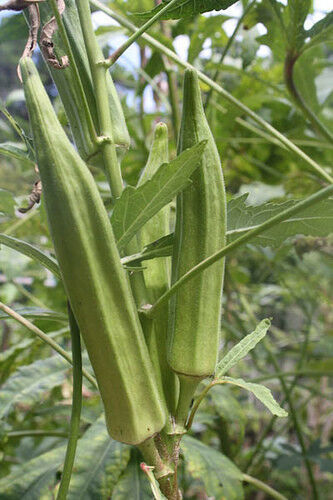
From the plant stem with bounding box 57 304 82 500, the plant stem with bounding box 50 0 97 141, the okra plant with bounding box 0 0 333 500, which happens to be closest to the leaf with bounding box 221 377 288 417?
the okra plant with bounding box 0 0 333 500

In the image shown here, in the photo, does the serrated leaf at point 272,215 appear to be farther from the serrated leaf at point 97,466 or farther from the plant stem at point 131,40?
the serrated leaf at point 97,466

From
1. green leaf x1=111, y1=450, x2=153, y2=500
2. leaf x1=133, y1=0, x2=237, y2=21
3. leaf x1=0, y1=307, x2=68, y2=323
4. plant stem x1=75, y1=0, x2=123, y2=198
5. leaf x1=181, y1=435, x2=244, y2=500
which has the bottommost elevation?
leaf x1=181, y1=435, x2=244, y2=500

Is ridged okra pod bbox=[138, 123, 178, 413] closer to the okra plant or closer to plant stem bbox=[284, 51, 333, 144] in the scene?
the okra plant

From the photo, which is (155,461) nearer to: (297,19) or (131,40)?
(131,40)

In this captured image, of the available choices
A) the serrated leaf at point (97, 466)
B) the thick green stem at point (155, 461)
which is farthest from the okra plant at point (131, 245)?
the serrated leaf at point (97, 466)

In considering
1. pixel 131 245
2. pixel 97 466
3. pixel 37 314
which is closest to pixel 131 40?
pixel 131 245

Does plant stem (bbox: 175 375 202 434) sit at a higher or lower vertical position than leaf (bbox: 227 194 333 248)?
lower

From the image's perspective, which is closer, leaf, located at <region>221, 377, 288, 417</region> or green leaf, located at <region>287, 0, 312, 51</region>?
leaf, located at <region>221, 377, 288, 417</region>

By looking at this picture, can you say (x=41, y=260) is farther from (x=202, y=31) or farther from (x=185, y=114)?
(x=202, y=31)
